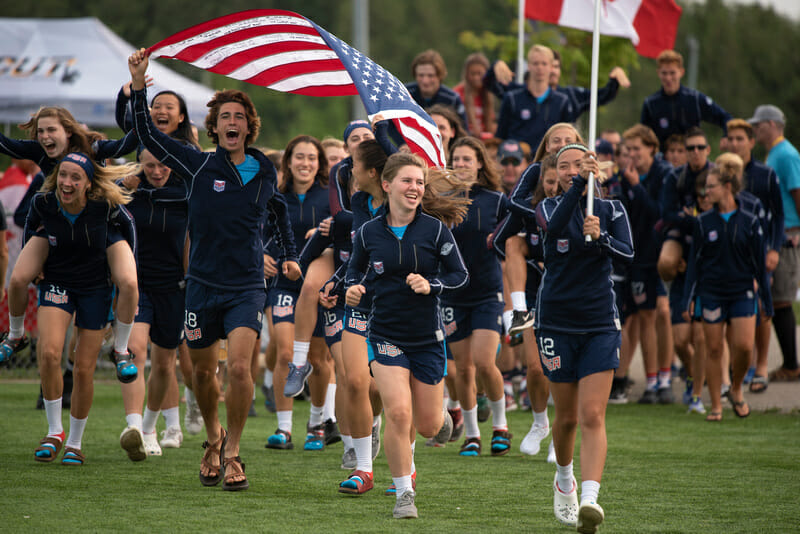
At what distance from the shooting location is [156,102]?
8312 mm

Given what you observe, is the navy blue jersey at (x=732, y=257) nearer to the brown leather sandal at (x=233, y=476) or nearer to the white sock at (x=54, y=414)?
the brown leather sandal at (x=233, y=476)

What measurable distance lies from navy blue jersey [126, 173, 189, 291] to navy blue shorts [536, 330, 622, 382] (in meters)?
3.63

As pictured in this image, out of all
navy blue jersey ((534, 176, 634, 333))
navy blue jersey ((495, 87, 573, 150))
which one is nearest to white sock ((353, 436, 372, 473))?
navy blue jersey ((534, 176, 634, 333))

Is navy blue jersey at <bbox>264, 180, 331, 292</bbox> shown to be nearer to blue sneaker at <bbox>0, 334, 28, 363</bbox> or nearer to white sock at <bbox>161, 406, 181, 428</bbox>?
white sock at <bbox>161, 406, 181, 428</bbox>

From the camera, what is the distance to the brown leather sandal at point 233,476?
22.4ft

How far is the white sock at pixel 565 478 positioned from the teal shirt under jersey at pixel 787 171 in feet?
25.1

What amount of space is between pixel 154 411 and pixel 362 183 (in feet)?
9.72

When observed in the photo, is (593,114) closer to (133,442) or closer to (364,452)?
(364,452)

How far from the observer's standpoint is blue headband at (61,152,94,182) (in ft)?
25.0

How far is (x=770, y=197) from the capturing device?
38.0 ft

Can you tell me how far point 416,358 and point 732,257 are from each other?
17.5 feet

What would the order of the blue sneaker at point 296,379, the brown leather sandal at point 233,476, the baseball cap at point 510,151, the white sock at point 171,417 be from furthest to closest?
the baseball cap at point 510,151 < the white sock at point 171,417 < the blue sneaker at point 296,379 < the brown leather sandal at point 233,476

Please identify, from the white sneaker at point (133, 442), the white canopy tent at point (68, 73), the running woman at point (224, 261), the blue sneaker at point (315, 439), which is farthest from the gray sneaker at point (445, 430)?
the white canopy tent at point (68, 73)

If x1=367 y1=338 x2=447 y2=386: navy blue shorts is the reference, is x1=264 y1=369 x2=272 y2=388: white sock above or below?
below
